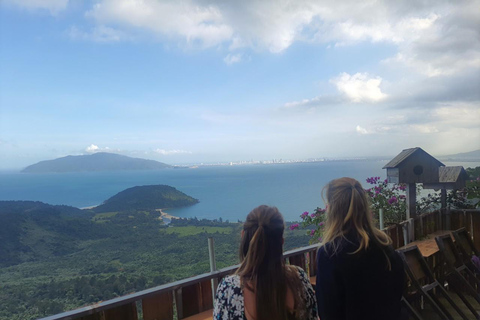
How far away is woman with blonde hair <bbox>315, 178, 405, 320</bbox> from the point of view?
1458 millimetres

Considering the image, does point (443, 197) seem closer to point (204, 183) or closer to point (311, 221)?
point (311, 221)

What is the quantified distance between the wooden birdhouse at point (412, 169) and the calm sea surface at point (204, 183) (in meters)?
2.34

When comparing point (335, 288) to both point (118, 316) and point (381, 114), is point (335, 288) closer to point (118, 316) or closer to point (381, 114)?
point (118, 316)

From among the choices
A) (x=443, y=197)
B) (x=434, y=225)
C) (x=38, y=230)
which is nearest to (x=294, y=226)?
(x=434, y=225)

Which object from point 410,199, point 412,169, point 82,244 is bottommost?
point 82,244

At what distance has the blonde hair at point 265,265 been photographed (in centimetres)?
133

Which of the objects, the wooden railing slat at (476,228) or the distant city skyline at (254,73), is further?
the distant city skyline at (254,73)

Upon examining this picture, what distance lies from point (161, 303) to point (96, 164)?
1785cm

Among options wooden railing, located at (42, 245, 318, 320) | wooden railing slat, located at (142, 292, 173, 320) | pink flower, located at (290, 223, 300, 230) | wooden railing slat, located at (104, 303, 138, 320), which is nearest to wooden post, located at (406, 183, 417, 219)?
pink flower, located at (290, 223, 300, 230)

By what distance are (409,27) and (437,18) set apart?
48cm

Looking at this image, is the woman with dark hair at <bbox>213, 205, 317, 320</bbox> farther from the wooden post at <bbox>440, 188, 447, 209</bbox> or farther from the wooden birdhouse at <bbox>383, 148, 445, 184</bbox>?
the wooden post at <bbox>440, 188, 447, 209</bbox>

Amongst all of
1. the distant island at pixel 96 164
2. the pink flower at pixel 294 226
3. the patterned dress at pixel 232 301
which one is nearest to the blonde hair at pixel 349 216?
the patterned dress at pixel 232 301

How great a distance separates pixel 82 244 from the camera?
9.77m

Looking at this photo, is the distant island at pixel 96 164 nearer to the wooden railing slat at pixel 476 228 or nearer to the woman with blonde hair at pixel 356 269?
the wooden railing slat at pixel 476 228
